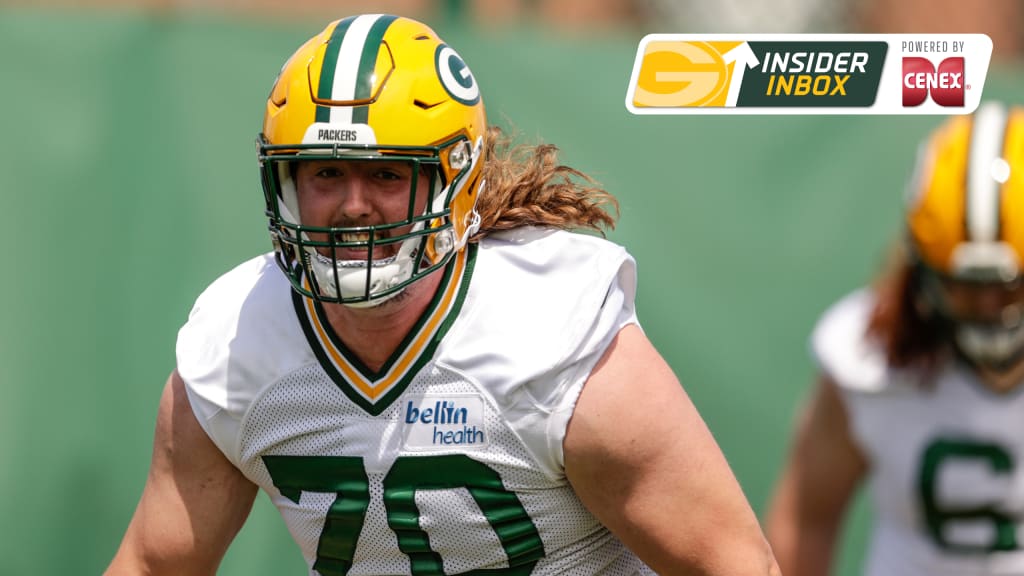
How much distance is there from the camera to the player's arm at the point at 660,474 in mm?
2590

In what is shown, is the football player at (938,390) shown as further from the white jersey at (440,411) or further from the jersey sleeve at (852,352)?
the white jersey at (440,411)

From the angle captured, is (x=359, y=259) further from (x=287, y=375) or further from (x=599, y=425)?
(x=599, y=425)

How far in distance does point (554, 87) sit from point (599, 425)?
2.74 m

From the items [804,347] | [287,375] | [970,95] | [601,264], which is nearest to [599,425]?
[601,264]

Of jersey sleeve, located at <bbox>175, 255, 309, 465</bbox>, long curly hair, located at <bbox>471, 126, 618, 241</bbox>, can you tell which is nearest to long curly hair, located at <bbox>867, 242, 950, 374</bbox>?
long curly hair, located at <bbox>471, 126, 618, 241</bbox>

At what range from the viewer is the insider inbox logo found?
318 centimetres

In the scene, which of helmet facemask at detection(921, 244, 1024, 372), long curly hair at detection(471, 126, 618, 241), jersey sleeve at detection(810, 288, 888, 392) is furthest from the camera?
jersey sleeve at detection(810, 288, 888, 392)

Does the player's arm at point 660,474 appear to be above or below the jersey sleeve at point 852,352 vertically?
below

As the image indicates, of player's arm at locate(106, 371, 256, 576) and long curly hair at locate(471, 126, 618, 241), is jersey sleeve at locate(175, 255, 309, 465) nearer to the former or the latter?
player's arm at locate(106, 371, 256, 576)

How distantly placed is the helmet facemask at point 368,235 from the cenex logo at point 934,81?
104 centimetres

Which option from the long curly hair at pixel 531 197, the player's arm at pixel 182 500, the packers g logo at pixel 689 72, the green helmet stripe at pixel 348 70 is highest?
the packers g logo at pixel 689 72

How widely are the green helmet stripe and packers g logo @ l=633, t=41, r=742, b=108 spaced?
30.8 inches

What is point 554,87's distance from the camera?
517 cm

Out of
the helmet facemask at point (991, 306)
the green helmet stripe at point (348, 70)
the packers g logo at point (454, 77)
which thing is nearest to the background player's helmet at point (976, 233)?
the helmet facemask at point (991, 306)
